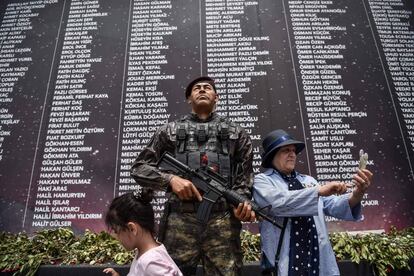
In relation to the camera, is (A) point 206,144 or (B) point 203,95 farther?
(B) point 203,95

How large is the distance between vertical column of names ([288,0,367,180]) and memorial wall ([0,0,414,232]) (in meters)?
0.01

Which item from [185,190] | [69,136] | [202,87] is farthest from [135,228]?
[69,136]

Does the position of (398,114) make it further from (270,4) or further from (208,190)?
(208,190)

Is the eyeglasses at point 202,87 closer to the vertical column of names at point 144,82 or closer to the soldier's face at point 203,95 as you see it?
the soldier's face at point 203,95

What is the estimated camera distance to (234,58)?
4328 millimetres

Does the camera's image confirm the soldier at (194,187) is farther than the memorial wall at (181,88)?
No

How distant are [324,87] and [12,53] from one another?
14.5ft

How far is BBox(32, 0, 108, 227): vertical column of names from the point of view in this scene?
3.58 metres

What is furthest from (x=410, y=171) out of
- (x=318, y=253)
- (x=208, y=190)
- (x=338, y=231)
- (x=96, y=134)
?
(x=96, y=134)

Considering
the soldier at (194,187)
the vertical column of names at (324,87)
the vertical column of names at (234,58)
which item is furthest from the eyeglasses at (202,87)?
the vertical column of names at (324,87)

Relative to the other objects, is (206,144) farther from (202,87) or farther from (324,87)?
(324,87)

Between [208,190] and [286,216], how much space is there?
495 millimetres

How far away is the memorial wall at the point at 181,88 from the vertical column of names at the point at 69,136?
0.01 m

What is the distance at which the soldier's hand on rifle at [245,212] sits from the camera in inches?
73.0
